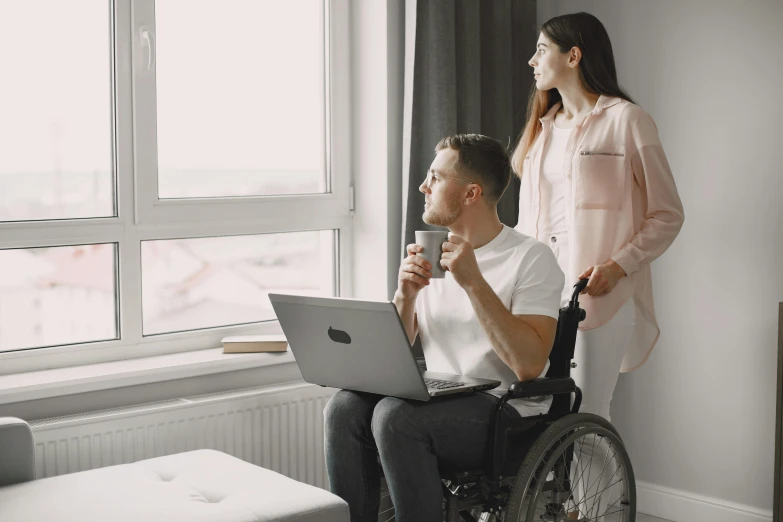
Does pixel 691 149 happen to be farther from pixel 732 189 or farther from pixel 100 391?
pixel 100 391

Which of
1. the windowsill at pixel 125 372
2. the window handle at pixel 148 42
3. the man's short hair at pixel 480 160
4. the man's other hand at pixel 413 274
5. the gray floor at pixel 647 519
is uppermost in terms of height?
the window handle at pixel 148 42

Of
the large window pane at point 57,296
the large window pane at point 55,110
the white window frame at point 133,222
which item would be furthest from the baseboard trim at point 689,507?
the large window pane at point 55,110

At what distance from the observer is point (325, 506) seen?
2127mm

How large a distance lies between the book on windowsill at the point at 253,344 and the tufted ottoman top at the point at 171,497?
2.24 ft

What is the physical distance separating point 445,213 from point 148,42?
3.79ft

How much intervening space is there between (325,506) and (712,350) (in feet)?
5.59

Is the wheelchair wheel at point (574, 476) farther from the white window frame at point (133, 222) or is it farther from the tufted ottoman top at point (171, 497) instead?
the white window frame at point (133, 222)

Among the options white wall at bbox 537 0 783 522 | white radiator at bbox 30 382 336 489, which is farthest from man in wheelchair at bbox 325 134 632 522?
white wall at bbox 537 0 783 522

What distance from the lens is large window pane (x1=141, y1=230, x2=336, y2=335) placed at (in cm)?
304

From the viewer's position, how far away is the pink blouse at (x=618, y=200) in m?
2.65

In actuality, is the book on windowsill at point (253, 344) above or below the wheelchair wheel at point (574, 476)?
above

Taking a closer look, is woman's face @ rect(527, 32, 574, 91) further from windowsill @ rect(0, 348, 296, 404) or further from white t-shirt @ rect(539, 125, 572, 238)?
windowsill @ rect(0, 348, 296, 404)

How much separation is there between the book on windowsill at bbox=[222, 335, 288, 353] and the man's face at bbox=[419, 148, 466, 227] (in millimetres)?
917

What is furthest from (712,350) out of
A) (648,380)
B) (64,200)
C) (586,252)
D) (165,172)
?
(64,200)
